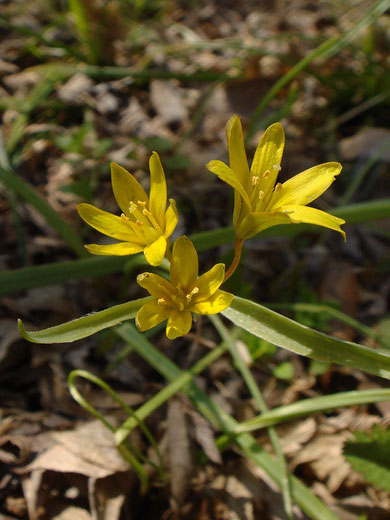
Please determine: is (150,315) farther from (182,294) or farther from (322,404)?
(322,404)

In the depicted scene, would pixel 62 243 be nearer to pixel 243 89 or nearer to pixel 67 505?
pixel 67 505

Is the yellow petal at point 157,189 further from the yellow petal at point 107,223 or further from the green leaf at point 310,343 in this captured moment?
the green leaf at point 310,343

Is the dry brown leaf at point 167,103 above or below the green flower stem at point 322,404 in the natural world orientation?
above

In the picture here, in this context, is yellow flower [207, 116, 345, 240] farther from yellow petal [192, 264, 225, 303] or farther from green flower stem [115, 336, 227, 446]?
green flower stem [115, 336, 227, 446]

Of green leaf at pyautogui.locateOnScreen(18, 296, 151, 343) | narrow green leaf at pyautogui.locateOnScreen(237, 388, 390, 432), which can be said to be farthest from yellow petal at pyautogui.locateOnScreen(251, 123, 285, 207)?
narrow green leaf at pyautogui.locateOnScreen(237, 388, 390, 432)

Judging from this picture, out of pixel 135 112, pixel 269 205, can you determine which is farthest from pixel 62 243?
pixel 269 205

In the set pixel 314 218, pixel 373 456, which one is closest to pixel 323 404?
pixel 373 456

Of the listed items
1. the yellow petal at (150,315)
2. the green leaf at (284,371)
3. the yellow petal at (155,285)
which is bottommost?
the green leaf at (284,371)

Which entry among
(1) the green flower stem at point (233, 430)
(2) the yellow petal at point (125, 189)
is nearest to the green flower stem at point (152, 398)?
(1) the green flower stem at point (233, 430)
